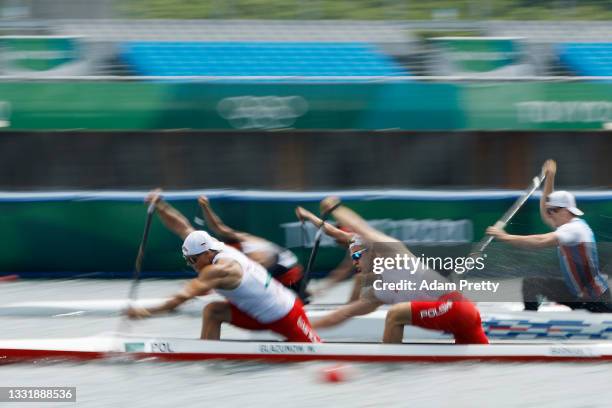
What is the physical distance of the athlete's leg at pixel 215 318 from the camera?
764 cm

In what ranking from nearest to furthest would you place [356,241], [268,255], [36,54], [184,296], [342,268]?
[184,296] < [356,241] < [342,268] < [268,255] < [36,54]

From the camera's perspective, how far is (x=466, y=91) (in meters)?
14.3

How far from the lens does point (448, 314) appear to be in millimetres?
7418

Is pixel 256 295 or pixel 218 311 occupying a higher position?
pixel 256 295

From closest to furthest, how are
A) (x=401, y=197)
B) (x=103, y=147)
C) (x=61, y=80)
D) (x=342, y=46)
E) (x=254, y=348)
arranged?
(x=254, y=348) → (x=401, y=197) → (x=61, y=80) → (x=103, y=147) → (x=342, y=46)

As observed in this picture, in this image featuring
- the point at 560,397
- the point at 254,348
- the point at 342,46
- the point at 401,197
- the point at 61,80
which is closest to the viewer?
the point at 560,397

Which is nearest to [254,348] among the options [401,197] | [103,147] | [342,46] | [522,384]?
[522,384]

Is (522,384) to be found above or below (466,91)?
below

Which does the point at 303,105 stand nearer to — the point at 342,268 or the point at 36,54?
the point at 36,54

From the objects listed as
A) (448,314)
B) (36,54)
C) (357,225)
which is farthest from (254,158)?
(448,314)

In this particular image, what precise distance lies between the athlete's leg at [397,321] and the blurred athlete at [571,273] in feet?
2.90

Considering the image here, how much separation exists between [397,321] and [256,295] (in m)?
1.06

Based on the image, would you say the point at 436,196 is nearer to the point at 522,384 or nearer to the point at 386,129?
the point at 386,129

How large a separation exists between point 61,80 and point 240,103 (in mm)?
2445
